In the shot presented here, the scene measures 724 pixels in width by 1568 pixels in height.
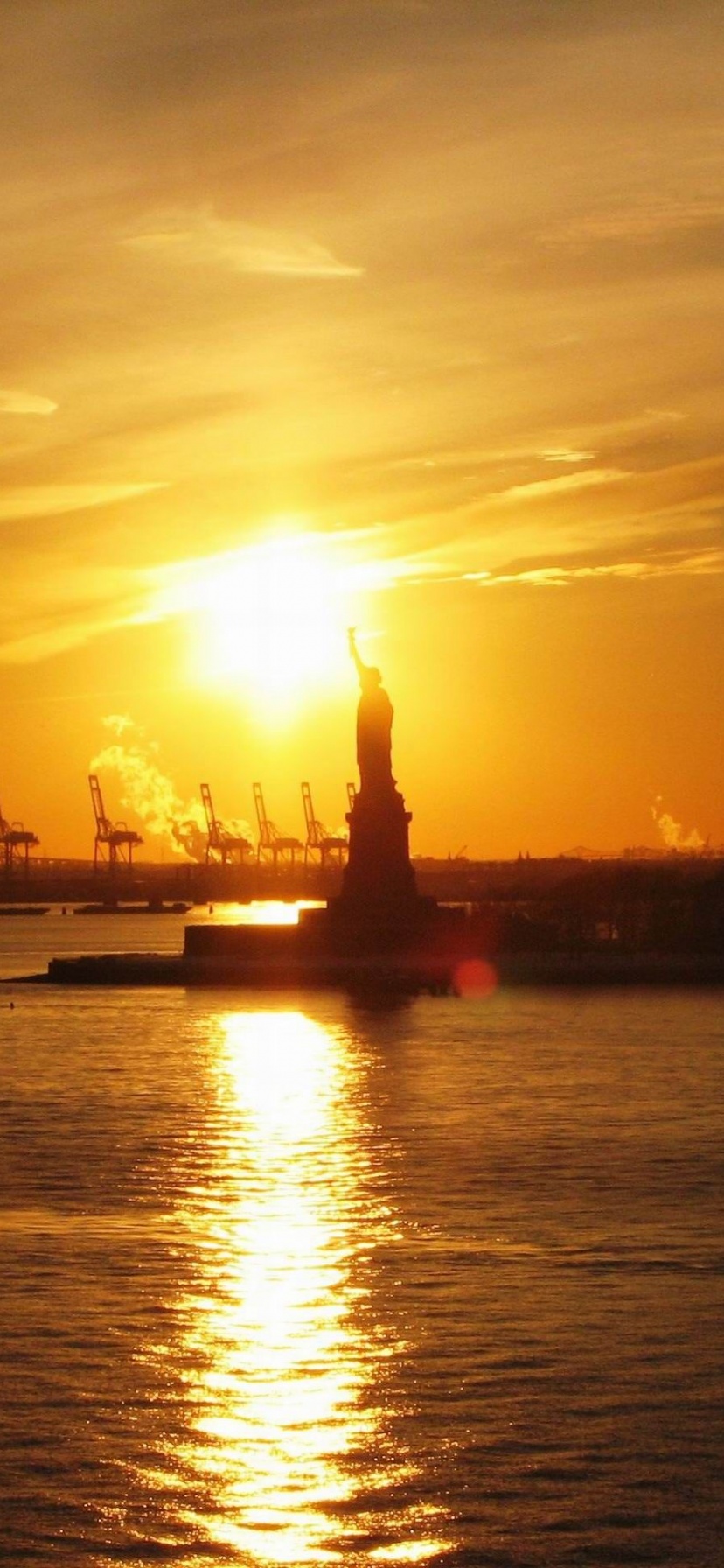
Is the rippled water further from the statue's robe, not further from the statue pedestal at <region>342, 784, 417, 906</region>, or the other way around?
the statue's robe

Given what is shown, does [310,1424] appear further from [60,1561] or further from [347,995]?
[347,995]

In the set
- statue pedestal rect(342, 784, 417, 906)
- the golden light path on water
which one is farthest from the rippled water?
statue pedestal rect(342, 784, 417, 906)

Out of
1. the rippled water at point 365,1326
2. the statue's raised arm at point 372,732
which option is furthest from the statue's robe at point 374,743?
the rippled water at point 365,1326

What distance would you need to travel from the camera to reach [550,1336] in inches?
453

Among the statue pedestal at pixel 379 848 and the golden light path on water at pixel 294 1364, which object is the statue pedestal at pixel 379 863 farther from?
the golden light path on water at pixel 294 1364

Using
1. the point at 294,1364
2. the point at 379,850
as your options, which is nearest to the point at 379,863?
the point at 379,850

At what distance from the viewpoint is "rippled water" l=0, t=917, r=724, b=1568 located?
28.2 ft

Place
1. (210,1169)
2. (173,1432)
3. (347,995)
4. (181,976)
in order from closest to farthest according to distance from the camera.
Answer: (173,1432) → (210,1169) → (347,995) → (181,976)

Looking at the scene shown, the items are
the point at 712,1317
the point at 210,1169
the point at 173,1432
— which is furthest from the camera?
the point at 210,1169

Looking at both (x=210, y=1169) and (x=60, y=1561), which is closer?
(x=60, y=1561)

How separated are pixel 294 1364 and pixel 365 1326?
0.86 metres

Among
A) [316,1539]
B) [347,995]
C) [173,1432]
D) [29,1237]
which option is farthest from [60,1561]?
[347,995]

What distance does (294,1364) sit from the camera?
1100cm

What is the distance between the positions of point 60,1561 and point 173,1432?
66.8 inches
